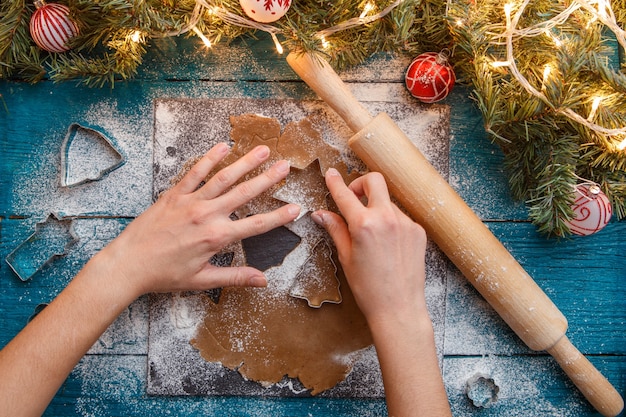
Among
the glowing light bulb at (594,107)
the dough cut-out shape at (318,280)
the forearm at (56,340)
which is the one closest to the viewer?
the forearm at (56,340)

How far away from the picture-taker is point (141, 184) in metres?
1.14

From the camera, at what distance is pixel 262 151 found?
1.04m

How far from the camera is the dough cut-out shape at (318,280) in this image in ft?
3.63

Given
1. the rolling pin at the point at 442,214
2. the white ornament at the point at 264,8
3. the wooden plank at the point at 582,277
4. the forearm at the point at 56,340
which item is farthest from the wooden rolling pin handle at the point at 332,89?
the forearm at the point at 56,340

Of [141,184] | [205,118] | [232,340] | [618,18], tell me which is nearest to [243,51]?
[205,118]

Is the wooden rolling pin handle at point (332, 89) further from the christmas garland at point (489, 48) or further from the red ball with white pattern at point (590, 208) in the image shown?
the red ball with white pattern at point (590, 208)

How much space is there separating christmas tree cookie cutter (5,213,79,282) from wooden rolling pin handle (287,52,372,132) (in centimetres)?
65

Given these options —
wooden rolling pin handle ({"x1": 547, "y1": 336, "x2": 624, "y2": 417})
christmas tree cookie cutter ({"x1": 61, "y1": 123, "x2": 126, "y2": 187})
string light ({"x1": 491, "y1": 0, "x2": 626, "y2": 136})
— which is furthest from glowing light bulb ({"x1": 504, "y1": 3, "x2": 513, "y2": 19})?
christmas tree cookie cutter ({"x1": 61, "y1": 123, "x2": 126, "y2": 187})

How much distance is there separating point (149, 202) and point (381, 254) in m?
0.56

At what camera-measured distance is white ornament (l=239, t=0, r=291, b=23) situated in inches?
36.0

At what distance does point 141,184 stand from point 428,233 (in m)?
0.68

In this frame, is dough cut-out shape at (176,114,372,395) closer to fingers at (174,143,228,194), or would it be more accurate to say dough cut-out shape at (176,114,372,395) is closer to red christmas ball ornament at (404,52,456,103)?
fingers at (174,143,228,194)

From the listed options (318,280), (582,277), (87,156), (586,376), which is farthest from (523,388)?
(87,156)

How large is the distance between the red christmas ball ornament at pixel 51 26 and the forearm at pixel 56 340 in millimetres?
485
